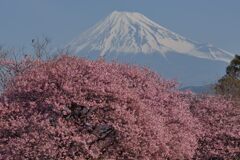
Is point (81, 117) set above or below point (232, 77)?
below

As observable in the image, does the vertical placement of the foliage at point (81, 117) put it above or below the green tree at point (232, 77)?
below

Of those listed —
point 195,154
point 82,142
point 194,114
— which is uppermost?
point 194,114

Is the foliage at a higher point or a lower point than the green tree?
lower

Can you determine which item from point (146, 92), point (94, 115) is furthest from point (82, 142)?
point (146, 92)

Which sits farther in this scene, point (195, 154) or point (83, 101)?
point (195, 154)

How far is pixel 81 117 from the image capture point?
54.3ft

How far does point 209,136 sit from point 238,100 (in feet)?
10.4

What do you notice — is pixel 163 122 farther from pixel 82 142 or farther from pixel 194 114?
pixel 194 114

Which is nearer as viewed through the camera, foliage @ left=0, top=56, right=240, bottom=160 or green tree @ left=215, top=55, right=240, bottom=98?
foliage @ left=0, top=56, right=240, bottom=160

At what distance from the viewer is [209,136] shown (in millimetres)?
21922

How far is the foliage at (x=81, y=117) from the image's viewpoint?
51.8ft

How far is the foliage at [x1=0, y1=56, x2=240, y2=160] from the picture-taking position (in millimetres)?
15773

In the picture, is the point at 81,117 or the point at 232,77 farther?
the point at 232,77

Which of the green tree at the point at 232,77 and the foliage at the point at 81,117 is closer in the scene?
the foliage at the point at 81,117
